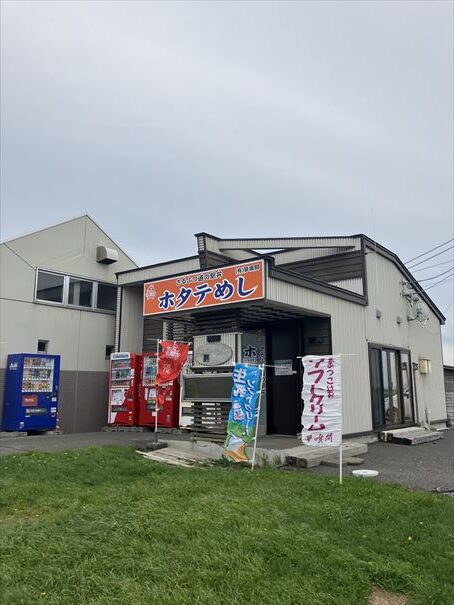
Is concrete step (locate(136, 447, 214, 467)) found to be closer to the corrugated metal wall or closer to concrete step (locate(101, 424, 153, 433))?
concrete step (locate(101, 424, 153, 433))

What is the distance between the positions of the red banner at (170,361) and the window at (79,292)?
5.79m

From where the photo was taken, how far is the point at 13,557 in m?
3.61

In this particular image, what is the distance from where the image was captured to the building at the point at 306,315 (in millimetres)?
9516

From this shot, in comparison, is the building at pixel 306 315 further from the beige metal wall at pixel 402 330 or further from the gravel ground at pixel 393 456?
the gravel ground at pixel 393 456

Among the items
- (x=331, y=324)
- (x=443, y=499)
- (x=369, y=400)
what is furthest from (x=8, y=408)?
(x=443, y=499)

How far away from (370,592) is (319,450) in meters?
5.44

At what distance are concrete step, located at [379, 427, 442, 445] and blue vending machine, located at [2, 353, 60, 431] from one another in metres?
8.00

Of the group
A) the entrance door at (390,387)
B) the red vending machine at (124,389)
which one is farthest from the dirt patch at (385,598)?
the red vending machine at (124,389)

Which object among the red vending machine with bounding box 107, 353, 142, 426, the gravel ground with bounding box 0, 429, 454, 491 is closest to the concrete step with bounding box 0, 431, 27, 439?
the gravel ground with bounding box 0, 429, 454, 491

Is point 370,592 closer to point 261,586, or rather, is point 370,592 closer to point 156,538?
point 261,586

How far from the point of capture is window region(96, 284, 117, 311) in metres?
14.8

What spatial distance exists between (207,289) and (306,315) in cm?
248

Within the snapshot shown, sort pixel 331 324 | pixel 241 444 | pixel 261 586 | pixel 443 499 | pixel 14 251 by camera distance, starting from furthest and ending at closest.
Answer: pixel 14 251
pixel 331 324
pixel 241 444
pixel 443 499
pixel 261 586

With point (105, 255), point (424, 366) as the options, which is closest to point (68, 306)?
point (105, 255)
